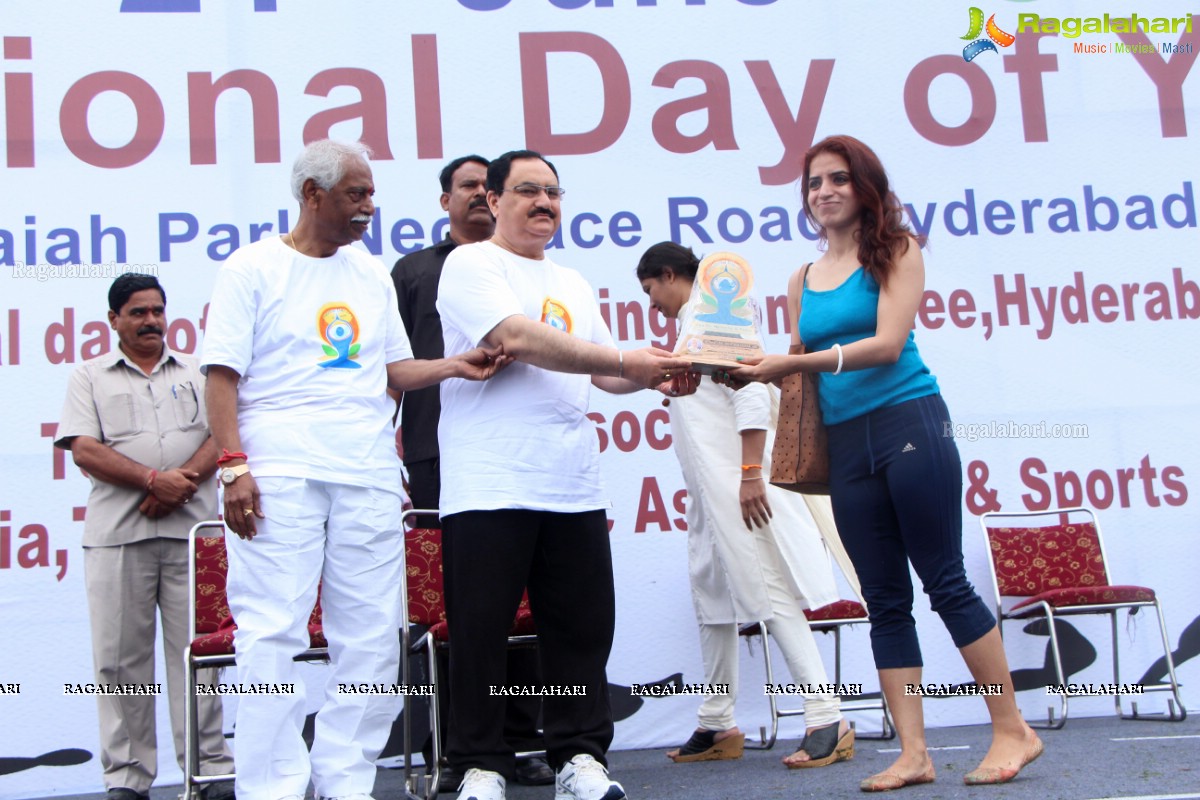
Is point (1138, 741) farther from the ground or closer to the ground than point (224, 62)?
closer to the ground

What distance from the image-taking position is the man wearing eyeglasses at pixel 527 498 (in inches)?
103

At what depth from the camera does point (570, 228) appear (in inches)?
186

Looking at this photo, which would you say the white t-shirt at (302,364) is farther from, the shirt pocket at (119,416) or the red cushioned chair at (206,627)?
the shirt pocket at (119,416)

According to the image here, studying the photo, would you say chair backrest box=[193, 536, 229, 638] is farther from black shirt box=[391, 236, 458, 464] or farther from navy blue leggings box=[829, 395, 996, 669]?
navy blue leggings box=[829, 395, 996, 669]

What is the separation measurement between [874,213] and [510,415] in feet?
3.37

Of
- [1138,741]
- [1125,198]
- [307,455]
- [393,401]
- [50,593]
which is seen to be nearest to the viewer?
[307,455]

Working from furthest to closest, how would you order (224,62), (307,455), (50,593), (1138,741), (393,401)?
(224,62)
(50,593)
(1138,741)
(393,401)
(307,455)

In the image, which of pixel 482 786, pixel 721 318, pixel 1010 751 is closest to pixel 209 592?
pixel 482 786

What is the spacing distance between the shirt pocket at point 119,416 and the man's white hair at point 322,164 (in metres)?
1.37

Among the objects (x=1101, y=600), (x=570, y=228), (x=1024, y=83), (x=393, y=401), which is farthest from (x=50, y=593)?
(x=1024, y=83)

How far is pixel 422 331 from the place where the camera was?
12.2ft

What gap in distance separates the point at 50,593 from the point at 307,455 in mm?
2249

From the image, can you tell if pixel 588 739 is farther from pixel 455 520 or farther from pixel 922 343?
pixel 922 343

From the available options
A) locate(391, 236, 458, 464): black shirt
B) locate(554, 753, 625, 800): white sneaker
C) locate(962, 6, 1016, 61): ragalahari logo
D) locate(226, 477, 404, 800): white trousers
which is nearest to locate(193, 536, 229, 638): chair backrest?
locate(391, 236, 458, 464): black shirt
